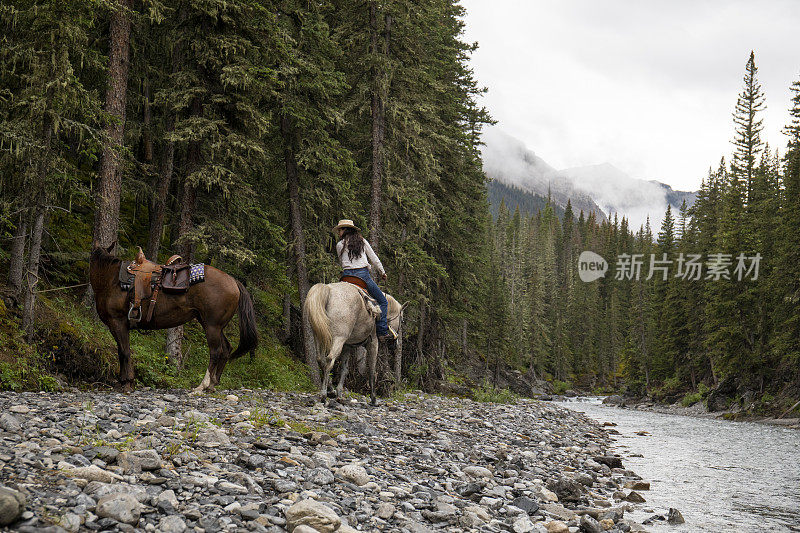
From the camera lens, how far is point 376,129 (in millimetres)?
19594

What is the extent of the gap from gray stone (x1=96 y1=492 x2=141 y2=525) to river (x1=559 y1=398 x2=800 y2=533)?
5.97 m

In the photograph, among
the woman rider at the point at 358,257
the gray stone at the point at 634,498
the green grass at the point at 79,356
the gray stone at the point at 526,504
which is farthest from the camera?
the woman rider at the point at 358,257

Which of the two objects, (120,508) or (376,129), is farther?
(376,129)

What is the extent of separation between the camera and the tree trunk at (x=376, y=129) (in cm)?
1892

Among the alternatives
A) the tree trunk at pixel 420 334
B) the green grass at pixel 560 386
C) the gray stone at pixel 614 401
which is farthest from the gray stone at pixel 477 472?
the green grass at pixel 560 386

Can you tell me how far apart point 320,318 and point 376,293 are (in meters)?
1.63

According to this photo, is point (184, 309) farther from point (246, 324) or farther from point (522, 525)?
point (522, 525)

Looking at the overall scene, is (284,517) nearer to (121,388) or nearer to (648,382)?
(121,388)

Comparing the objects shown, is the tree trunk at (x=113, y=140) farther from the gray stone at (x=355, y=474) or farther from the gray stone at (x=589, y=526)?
the gray stone at (x=589, y=526)

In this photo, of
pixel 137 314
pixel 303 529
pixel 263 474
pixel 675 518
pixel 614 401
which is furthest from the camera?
pixel 614 401

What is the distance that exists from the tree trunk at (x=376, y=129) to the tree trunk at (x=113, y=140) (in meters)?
8.68

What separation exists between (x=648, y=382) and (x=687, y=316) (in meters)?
12.6

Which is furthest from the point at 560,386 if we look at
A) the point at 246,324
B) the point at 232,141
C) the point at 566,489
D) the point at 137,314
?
the point at 137,314

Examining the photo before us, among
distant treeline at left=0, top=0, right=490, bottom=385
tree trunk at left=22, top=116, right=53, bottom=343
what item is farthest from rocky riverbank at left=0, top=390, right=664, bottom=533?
distant treeline at left=0, top=0, right=490, bottom=385
